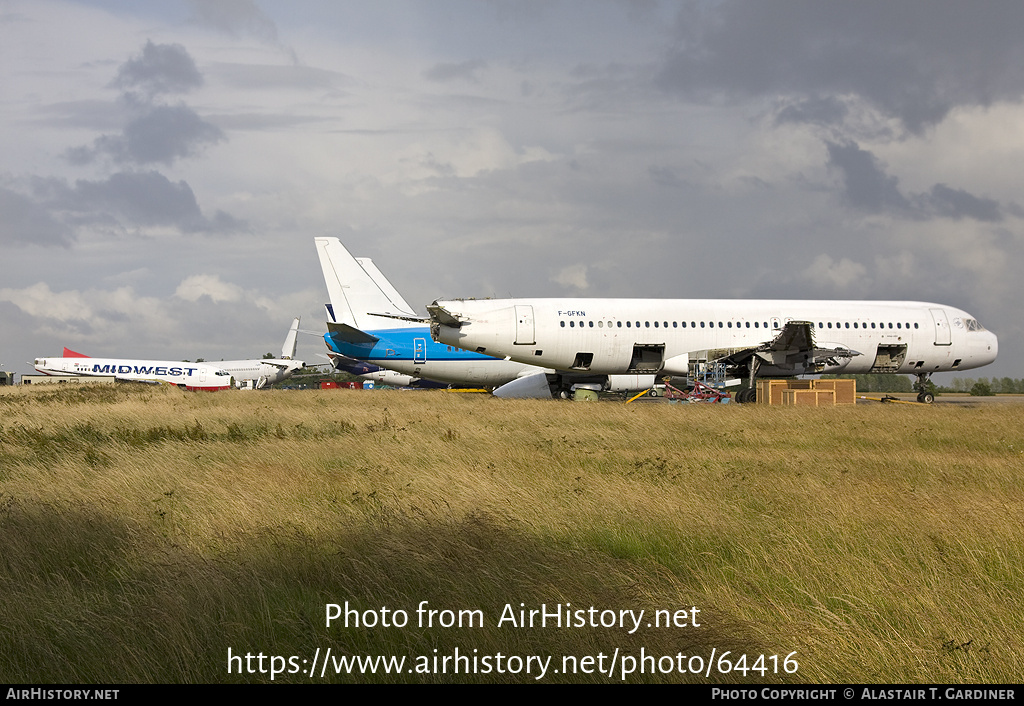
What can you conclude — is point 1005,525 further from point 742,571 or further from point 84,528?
point 84,528

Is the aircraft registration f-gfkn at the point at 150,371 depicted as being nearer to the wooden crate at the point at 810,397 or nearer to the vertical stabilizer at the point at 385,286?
the vertical stabilizer at the point at 385,286

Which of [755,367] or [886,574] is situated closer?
[886,574]

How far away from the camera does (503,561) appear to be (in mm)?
6211

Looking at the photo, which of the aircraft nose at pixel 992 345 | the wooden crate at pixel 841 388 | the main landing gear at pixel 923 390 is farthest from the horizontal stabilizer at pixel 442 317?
the aircraft nose at pixel 992 345

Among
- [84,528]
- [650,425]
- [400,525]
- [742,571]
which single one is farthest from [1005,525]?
[650,425]

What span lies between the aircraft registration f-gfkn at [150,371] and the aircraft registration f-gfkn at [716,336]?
42076mm

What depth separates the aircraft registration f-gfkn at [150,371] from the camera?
69688mm

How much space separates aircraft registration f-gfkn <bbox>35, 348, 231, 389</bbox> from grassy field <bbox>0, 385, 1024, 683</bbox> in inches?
2363

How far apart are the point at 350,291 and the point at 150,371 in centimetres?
3910

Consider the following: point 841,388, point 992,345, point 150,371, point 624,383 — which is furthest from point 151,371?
point 992,345

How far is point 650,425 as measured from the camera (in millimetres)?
19422

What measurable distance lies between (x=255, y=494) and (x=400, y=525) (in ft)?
7.40

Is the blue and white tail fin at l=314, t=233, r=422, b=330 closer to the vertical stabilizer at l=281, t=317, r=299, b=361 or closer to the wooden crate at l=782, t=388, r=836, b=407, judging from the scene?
the wooden crate at l=782, t=388, r=836, b=407

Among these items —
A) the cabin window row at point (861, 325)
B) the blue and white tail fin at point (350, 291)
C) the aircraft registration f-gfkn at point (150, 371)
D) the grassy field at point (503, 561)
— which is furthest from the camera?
the aircraft registration f-gfkn at point (150, 371)
